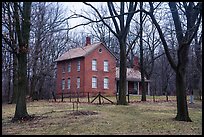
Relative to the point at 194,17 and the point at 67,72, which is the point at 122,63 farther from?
the point at 67,72

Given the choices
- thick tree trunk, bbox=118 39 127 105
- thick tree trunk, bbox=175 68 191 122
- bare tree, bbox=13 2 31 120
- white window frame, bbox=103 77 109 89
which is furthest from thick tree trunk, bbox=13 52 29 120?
white window frame, bbox=103 77 109 89

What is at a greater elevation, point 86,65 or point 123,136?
point 86,65

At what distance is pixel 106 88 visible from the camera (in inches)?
1785

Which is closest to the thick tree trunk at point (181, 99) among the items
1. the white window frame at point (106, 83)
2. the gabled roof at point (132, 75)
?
the white window frame at point (106, 83)

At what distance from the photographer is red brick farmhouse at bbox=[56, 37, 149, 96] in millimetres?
43625

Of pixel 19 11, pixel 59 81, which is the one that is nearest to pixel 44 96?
pixel 59 81

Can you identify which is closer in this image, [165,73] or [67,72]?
[67,72]

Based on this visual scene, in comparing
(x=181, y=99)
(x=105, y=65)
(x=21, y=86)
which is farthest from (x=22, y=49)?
(x=105, y=65)

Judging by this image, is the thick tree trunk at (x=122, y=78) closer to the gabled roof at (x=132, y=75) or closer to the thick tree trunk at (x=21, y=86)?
the thick tree trunk at (x=21, y=86)

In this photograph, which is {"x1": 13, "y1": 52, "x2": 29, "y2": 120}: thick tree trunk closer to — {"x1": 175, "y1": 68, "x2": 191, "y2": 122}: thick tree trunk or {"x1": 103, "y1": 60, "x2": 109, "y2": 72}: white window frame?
{"x1": 175, "y1": 68, "x2": 191, "y2": 122}: thick tree trunk

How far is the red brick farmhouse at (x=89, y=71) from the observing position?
1718 inches

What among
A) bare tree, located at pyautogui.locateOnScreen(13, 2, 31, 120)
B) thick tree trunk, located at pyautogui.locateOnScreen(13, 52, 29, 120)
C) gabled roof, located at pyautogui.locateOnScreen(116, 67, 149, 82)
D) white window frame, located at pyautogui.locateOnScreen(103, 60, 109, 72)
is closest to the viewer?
bare tree, located at pyautogui.locateOnScreen(13, 2, 31, 120)

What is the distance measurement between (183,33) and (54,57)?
1536 inches

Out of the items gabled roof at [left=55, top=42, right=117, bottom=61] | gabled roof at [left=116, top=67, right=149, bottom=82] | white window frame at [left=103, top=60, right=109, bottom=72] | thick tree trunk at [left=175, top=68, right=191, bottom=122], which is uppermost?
gabled roof at [left=55, top=42, right=117, bottom=61]
